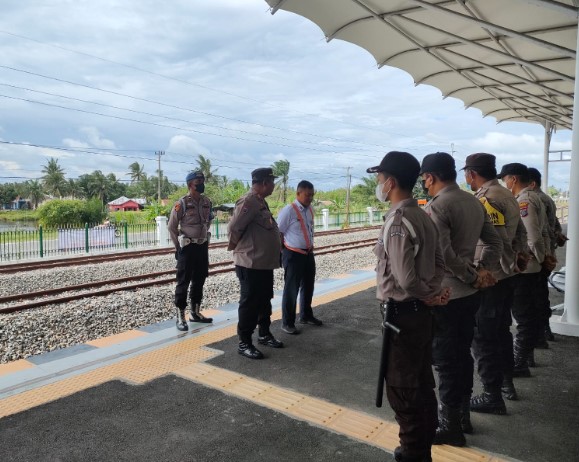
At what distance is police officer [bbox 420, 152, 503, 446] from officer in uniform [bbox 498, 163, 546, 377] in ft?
4.45

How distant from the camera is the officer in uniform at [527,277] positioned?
416 cm

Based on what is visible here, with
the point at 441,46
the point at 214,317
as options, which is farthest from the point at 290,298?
the point at 441,46

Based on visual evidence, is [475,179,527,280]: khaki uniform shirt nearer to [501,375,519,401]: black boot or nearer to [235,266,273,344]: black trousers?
[501,375,519,401]: black boot

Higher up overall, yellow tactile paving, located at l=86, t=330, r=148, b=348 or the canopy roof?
the canopy roof

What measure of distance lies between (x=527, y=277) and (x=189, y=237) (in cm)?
368

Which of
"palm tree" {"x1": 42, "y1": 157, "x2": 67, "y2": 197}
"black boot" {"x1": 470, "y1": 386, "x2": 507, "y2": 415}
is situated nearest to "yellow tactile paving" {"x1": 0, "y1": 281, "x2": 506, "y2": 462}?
"black boot" {"x1": 470, "y1": 386, "x2": 507, "y2": 415}

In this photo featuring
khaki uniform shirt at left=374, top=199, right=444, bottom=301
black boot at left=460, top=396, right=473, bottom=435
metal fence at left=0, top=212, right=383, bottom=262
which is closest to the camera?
khaki uniform shirt at left=374, top=199, right=444, bottom=301

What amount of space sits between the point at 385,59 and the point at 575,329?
6.23 m

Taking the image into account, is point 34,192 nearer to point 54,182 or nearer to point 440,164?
point 54,182

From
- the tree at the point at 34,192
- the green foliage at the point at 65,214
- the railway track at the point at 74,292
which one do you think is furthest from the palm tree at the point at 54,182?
the railway track at the point at 74,292

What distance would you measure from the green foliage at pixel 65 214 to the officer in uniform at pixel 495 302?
119ft

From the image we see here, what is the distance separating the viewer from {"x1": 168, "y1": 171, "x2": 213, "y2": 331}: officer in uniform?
5453 mm

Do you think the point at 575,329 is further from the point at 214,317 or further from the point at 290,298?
the point at 214,317

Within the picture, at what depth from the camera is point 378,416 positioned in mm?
3338
